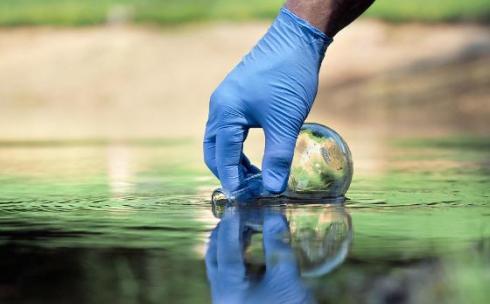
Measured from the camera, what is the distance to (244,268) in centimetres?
289

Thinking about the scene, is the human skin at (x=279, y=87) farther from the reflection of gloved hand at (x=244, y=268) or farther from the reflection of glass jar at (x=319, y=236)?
the reflection of gloved hand at (x=244, y=268)

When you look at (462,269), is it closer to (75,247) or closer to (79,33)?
(75,247)

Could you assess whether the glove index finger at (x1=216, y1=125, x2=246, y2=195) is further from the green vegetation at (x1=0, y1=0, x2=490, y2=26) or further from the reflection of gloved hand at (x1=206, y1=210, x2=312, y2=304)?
the green vegetation at (x1=0, y1=0, x2=490, y2=26)

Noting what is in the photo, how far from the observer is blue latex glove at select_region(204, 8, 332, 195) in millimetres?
4285

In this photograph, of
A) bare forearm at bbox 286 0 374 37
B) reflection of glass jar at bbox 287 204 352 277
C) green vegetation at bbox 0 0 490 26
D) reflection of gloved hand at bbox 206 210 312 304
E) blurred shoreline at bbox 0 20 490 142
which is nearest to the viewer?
reflection of gloved hand at bbox 206 210 312 304

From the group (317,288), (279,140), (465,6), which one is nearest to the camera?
(317,288)

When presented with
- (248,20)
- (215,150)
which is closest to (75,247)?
(215,150)

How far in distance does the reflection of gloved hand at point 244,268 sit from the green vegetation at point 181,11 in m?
13.9

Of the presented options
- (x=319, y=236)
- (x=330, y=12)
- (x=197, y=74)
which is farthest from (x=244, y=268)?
(x=197, y=74)

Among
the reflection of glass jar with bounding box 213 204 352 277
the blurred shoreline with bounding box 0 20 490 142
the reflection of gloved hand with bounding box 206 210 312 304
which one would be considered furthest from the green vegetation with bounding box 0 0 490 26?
the reflection of gloved hand with bounding box 206 210 312 304

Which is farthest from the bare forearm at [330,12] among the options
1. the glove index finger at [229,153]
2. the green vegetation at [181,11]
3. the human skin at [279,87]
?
the green vegetation at [181,11]

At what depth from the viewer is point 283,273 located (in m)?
2.79

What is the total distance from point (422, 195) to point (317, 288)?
233 centimetres

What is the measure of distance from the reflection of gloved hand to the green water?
0.12 ft
